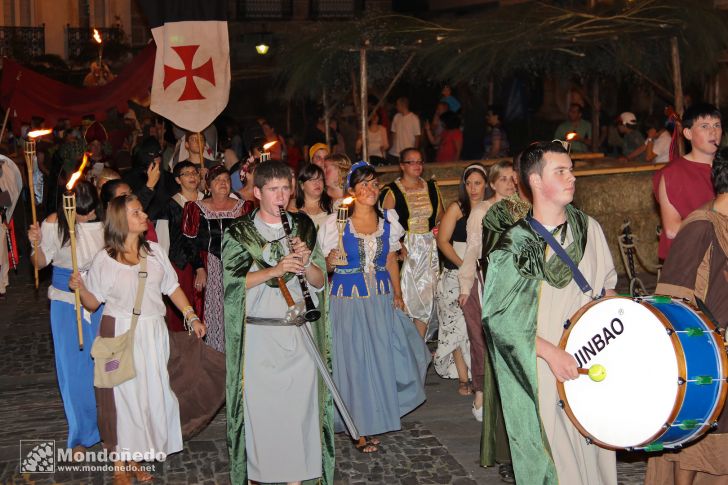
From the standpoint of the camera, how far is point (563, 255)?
4.91m

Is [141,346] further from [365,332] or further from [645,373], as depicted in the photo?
[645,373]

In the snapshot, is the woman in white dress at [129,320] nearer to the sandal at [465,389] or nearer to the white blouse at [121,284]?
the white blouse at [121,284]

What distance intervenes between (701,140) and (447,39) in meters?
6.74

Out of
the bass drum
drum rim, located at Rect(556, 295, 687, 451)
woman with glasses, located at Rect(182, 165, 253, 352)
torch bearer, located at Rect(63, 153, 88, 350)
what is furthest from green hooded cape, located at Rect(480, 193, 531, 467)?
woman with glasses, located at Rect(182, 165, 253, 352)

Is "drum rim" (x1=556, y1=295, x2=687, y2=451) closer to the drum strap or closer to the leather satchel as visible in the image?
the drum strap

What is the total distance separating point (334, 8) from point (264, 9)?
2835 mm

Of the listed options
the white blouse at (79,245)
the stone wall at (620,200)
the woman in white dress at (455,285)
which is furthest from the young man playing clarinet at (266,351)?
the stone wall at (620,200)

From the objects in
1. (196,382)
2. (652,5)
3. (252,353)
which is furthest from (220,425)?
(652,5)

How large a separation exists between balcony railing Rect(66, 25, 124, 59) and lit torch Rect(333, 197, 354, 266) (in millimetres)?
28234

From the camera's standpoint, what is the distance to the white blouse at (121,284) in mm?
6621

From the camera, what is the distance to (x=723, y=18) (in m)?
14.0

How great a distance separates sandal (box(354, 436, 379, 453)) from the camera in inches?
288

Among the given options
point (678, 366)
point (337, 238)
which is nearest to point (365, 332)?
point (337, 238)

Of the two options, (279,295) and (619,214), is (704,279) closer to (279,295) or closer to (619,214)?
(279,295)
